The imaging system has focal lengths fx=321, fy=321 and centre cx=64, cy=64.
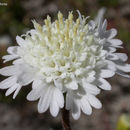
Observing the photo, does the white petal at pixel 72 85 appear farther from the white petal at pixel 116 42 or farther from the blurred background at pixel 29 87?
the blurred background at pixel 29 87

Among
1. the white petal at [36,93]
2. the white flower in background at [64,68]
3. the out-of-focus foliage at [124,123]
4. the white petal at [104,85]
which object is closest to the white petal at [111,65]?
the white flower in background at [64,68]

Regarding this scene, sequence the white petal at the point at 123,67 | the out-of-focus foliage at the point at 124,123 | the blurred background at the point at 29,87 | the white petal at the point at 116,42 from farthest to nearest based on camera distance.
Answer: the blurred background at the point at 29,87 → the out-of-focus foliage at the point at 124,123 → the white petal at the point at 116,42 → the white petal at the point at 123,67

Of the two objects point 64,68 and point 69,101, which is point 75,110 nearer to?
point 69,101

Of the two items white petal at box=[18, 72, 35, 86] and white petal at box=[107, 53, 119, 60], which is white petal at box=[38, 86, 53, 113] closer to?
white petal at box=[18, 72, 35, 86]

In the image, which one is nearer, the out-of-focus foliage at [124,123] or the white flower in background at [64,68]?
the white flower in background at [64,68]

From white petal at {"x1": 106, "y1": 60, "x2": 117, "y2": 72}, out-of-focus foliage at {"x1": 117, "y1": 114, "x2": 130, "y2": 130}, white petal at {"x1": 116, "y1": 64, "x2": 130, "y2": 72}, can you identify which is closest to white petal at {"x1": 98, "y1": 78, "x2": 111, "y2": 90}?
white petal at {"x1": 106, "y1": 60, "x2": 117, "y2": 72}

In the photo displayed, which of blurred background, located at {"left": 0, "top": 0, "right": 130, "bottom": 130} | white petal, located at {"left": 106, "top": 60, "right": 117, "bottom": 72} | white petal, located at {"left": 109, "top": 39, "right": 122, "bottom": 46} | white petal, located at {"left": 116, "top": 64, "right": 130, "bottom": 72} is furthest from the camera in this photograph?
blurred background, located at {"left": 0, "top": 0, "right": 130, "bottom": 130}

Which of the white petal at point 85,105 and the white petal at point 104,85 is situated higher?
the white petal at point 104,85
